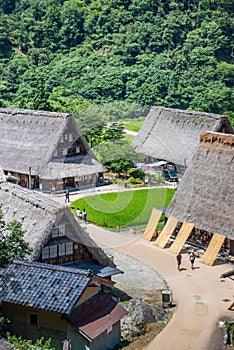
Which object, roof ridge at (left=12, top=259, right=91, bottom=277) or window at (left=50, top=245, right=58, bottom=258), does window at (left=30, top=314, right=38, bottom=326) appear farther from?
window at (left=50, top=245, right=58, bottom=258)

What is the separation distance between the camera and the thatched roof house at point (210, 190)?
3275cm

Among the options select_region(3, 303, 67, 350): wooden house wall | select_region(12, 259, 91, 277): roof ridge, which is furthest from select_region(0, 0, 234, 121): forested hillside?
select_region(3, 303, 67, 350): wooden house wall

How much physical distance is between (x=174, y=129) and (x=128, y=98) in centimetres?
1938

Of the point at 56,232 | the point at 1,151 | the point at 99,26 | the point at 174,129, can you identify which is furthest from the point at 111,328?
the point at 99,26

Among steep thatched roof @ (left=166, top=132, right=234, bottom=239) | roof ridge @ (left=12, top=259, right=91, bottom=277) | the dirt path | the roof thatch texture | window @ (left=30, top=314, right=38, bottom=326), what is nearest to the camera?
roof ridge @ (left=12, top=259, right=91, bottom=277)

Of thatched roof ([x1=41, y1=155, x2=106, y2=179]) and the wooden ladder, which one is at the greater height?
thatched roof ([x1=41, y1=155, x2=106, y2=179])

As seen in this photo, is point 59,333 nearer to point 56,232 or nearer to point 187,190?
point 56,232

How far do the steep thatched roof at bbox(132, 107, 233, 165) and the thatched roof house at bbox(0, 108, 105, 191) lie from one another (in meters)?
5.36

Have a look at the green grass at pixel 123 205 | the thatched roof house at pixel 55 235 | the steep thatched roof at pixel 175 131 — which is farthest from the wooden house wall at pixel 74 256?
the steep thatched roof at pixel 175 131

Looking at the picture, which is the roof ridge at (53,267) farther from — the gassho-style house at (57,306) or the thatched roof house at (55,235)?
the thatched roof house at (55,235)

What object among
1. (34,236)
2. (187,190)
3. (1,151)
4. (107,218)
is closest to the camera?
(34,236)

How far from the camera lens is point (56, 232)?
2591 centimetres

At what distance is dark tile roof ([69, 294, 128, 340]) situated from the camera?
73.4ft

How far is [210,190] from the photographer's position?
33.8m
